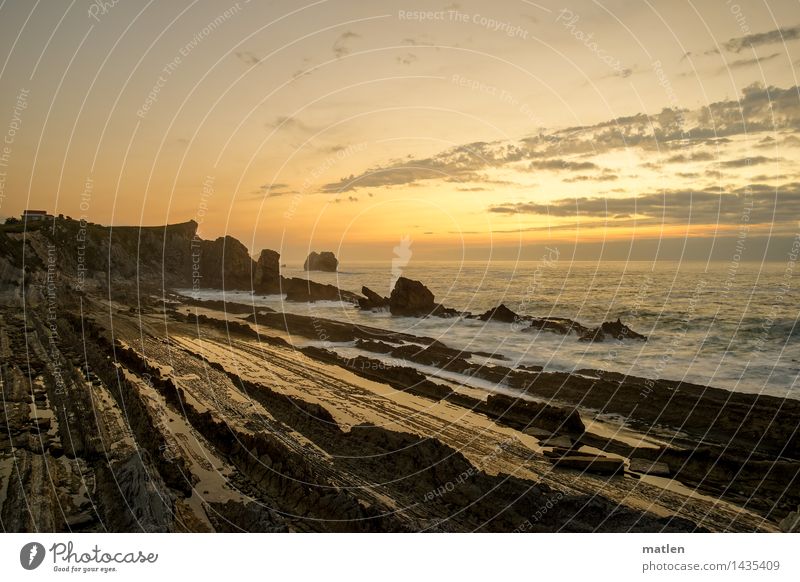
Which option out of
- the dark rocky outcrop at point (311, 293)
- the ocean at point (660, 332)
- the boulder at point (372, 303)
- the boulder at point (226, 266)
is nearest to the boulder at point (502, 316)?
the ocean at point (660, 332)

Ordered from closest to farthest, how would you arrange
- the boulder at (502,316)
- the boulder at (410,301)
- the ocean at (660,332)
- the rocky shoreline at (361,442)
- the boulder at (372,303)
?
the rocky shoreline at (361,442) → the ocean at (660,332) → the boulder at (502,316) → the boulder at (410,301) → the boulder at (372,303)

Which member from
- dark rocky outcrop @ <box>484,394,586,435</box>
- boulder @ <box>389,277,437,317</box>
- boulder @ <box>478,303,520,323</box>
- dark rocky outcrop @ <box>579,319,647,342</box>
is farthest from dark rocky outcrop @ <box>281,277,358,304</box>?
dark rocky outcrop @ <box>484,394,586,435</box>

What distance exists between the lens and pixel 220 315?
1678 inches

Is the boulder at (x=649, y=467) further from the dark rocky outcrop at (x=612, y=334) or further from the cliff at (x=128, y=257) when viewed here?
the cliff at (x=128, y=257)

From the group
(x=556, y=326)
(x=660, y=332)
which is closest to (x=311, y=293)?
(x=556, y=326)

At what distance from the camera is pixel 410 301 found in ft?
150

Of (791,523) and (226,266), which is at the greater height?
(226,266)

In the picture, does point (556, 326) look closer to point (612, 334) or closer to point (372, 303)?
point (612, 334)

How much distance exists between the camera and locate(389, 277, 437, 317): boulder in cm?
4547

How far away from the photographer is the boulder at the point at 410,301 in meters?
45.5

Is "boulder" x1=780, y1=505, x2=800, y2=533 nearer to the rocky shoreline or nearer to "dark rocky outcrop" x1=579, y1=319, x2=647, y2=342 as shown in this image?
the rocky shoreline

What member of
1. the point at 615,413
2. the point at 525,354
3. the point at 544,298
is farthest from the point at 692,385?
the point at 544,298

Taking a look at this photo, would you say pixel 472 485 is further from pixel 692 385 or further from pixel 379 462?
pixel 692 385

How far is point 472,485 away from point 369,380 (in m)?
10.9
